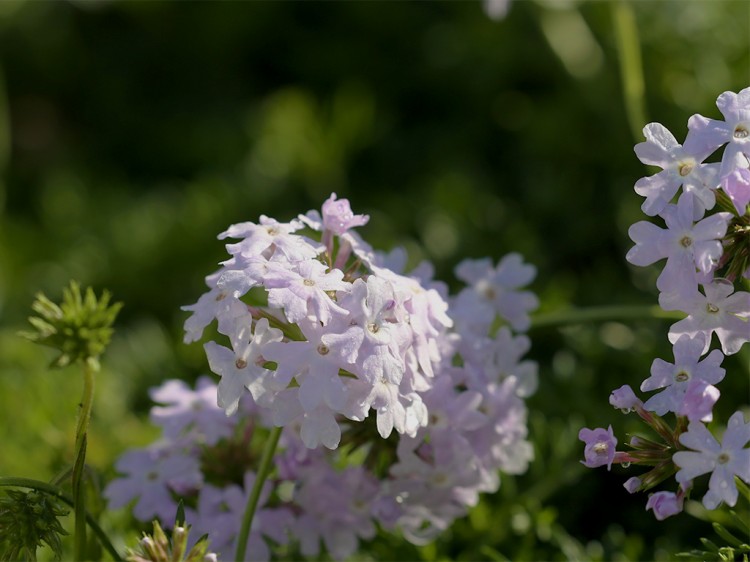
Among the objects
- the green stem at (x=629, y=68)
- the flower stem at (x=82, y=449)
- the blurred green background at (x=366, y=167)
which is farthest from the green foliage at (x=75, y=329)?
the green stem at (x=629, y=68)

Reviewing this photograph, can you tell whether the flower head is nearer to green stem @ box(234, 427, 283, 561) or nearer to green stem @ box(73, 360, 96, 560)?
green stem @ box(234, 427, 283, 561)

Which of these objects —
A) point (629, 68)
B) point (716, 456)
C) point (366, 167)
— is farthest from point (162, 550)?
point (366, 167)

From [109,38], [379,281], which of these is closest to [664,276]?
[379,281]

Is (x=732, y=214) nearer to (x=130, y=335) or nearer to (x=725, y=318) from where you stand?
(x=725, y=318)

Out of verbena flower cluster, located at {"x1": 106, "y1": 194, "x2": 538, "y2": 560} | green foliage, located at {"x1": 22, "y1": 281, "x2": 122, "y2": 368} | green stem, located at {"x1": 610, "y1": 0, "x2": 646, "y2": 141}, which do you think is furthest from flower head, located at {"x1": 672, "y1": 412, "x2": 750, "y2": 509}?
green stem, located at {"x1": 610, "y1": 0, "x2": 646, "y2": 141}

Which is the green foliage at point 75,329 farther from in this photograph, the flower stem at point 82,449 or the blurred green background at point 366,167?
the blurred green background at point 366,167
